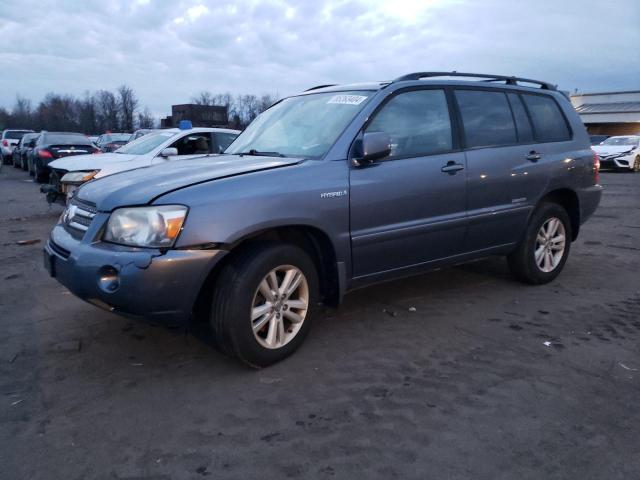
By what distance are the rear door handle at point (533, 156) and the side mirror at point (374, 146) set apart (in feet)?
6.18

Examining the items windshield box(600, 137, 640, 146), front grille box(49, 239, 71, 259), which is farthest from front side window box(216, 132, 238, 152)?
windshield box(600, 137, 640, 146)

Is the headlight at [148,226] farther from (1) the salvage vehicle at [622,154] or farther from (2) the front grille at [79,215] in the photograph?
(1) the salvage vehicle at [622,154]

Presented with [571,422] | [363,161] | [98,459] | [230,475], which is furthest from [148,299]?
[571,422]

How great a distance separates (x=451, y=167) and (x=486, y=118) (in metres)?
0.79

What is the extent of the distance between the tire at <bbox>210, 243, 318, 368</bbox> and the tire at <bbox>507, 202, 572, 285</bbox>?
2484 mm

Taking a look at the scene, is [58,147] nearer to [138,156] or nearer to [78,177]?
[138,156]

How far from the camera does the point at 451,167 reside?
170 inches

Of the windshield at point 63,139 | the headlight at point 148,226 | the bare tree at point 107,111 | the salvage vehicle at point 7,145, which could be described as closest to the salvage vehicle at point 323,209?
the headlight at point 148,226

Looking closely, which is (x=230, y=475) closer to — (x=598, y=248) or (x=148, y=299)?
(x=148, y=299)

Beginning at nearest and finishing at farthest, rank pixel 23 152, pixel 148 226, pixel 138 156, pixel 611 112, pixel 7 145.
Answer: pixel 148 226 → pixel 138 156 → pixel 23 152 → pixel 7 145 → pixel 611 112

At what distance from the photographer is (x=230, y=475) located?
2.44 meters

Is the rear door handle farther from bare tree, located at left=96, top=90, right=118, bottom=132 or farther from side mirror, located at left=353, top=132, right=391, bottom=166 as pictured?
bare tree, located at left=96, top=90, right=118, bottom=132

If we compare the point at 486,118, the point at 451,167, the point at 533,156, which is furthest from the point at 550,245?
the point at 451,167

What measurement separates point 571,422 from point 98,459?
2.37 meters
